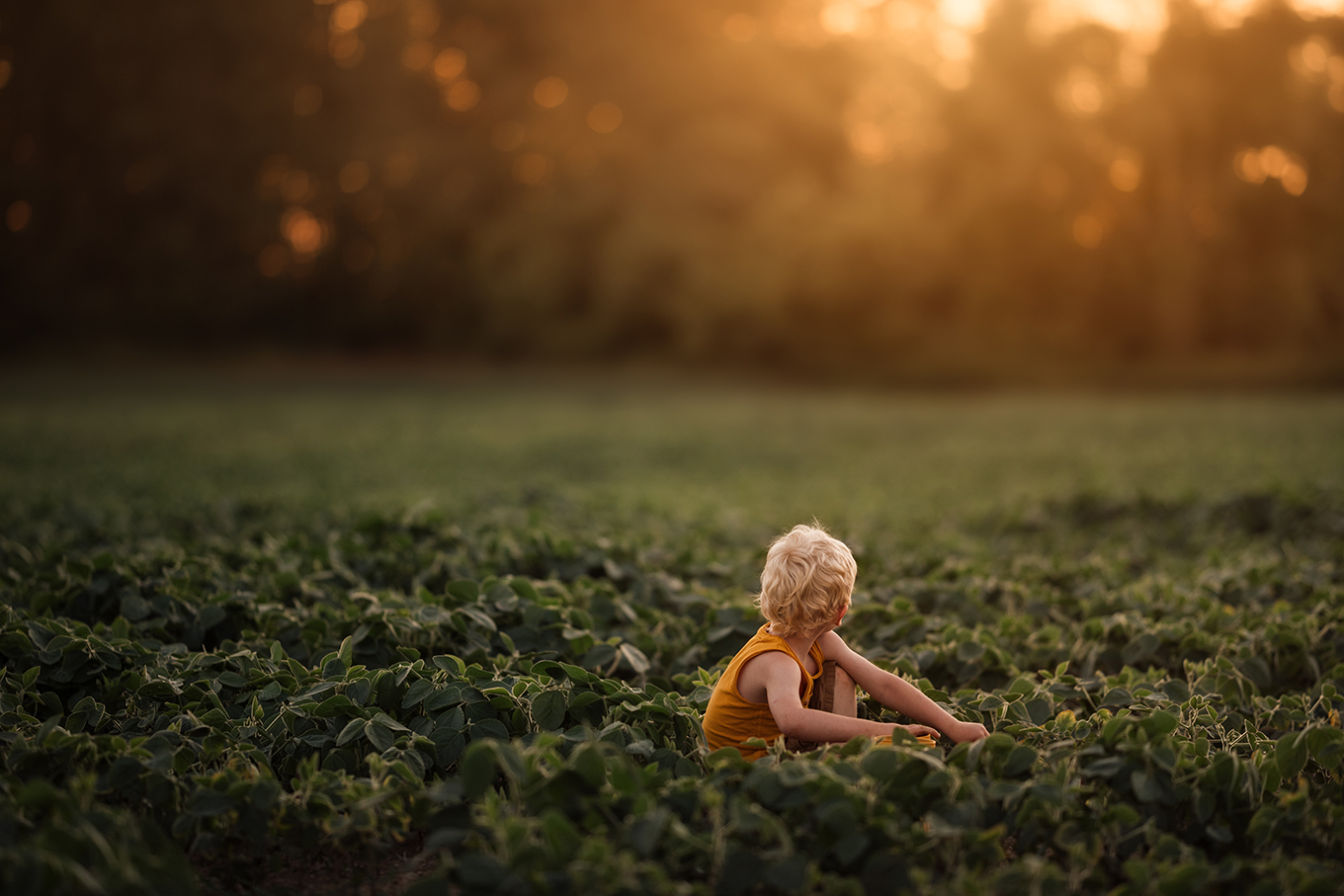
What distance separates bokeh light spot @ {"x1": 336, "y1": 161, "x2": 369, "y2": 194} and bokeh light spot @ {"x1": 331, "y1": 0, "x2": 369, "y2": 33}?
15.9 ft

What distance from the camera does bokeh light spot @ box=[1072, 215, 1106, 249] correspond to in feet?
102

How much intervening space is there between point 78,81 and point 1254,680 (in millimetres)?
36625

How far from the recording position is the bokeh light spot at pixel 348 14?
3278 cm

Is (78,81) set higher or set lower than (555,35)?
lower

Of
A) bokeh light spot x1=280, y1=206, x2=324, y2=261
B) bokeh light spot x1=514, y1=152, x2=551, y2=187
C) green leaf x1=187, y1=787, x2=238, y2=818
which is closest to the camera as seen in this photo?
green leaf x1=187, y1=787, x2=238, y2=818

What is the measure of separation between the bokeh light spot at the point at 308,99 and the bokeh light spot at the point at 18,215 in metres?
9.35

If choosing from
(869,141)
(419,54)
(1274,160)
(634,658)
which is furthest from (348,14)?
(634,658)

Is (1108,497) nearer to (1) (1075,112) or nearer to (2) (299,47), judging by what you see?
(1) (1075,112)

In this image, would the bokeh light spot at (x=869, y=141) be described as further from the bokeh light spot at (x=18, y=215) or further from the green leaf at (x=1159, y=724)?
the green leaf at (x=1159, y=724)

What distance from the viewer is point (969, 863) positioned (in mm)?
2230

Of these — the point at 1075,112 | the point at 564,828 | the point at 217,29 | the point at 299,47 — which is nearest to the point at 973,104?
the point at 1075,112

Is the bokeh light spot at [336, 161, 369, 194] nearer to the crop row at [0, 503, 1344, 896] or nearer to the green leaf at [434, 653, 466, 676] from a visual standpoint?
the crop row at [0, 503, 1344, 896]

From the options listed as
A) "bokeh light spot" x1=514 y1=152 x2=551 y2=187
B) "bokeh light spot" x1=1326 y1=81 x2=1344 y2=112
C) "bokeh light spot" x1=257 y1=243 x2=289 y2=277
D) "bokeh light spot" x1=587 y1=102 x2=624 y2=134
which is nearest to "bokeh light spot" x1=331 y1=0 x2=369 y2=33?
"bokeh light spot" x1=514 y1=152 x2=551 y2=187

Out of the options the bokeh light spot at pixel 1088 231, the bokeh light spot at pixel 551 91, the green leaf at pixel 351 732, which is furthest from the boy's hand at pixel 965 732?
the bokeh light spot at pixel 551 91
